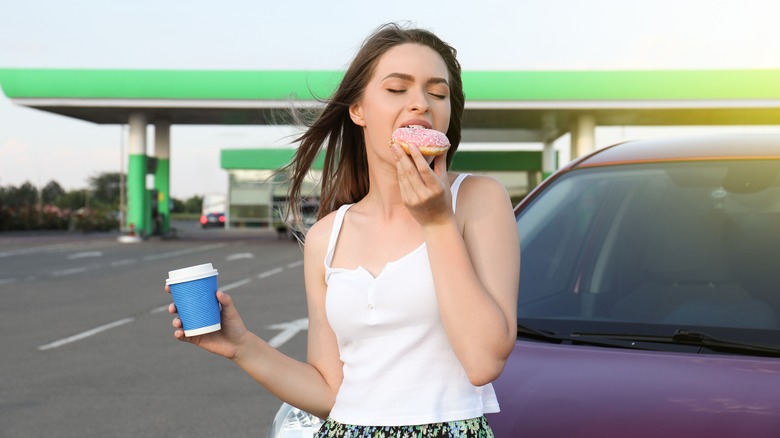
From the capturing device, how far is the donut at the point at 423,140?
158cm

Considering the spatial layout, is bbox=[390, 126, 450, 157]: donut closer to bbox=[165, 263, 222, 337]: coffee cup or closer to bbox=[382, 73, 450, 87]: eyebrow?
bbox=[382, 73, 450, 87]: eyebrow

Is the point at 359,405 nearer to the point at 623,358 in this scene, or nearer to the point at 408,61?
the point at 408,61

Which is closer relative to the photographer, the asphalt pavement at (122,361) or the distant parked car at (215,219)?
the asphalt pavement at (122,361)

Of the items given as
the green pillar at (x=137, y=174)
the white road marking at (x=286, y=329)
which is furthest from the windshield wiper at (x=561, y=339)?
the green pillar at (x=137, y=174)

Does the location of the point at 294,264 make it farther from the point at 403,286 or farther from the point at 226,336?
the point at 403,286

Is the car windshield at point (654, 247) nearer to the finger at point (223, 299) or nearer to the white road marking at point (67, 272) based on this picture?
the finger at point (223, 299)

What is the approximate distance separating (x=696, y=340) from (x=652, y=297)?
2.12ft

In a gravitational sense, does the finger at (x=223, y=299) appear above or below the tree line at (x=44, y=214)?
above

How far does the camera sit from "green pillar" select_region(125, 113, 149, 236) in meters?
34.5

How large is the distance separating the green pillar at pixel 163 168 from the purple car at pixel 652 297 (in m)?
35.9

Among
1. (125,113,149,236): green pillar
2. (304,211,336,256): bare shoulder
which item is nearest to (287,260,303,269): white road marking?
(125,113,149,236): green pillar

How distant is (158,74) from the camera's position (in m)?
31.9

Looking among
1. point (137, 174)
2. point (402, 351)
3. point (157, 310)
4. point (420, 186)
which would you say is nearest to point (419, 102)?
point (420, 186)

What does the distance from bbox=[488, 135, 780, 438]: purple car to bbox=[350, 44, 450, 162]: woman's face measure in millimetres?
843
